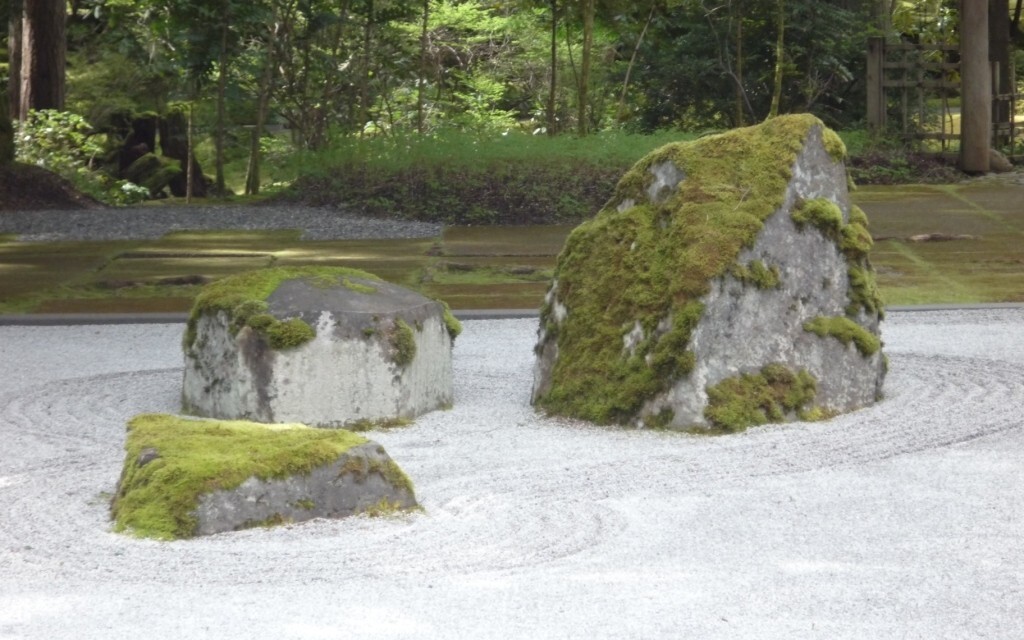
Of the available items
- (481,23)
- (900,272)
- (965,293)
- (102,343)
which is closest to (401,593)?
(102,343)

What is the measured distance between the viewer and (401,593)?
11.7 ft

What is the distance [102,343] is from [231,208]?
629cm

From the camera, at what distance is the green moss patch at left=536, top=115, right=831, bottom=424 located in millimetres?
5598

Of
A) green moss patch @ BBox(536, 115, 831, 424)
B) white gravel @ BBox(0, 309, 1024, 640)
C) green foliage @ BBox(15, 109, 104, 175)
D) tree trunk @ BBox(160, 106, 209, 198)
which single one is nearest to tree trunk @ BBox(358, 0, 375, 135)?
tree trunk @ BBox(160, 106, 209, 198)

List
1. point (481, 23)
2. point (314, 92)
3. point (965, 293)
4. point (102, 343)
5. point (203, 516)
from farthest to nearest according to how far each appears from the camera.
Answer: point (481, 23), point (314, 92), point (965, 293), point (102, 343), point (203, 516)

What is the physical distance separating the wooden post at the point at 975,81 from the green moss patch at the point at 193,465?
1183 centimetres

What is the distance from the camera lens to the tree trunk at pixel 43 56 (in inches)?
616

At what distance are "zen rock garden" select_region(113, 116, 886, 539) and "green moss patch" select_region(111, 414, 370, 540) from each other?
110 cm

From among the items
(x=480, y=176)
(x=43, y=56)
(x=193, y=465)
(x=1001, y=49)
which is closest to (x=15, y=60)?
(x=43, y=56)

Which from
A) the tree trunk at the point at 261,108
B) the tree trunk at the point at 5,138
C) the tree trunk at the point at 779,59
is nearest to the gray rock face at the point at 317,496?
the tree trunk at the point at 5,138

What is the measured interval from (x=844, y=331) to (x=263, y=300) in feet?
7.63

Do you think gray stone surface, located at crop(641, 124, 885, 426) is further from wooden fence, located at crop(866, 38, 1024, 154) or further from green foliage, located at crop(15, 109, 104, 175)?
green foliage, located at crop(15, 109, 104, 175)

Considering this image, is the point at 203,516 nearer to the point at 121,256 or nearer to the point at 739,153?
the point at 739,153

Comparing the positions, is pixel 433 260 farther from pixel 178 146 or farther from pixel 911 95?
pixel 178 146
